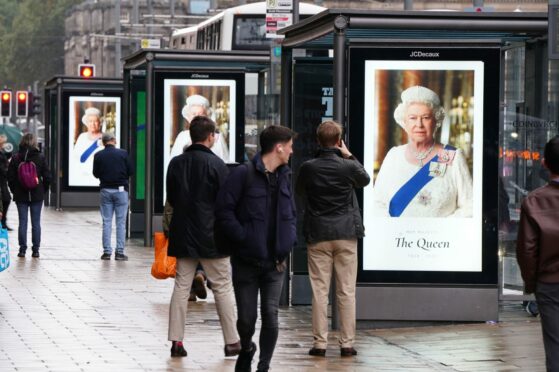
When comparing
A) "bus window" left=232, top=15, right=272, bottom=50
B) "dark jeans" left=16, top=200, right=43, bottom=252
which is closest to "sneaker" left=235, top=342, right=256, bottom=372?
"dark jeans" left=16, top=200, right=43, bottom=252

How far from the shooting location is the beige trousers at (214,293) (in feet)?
37.6

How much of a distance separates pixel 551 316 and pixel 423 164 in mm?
4552

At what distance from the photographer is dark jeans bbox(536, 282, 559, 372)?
346 inches

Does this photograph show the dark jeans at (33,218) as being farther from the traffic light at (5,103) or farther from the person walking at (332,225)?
the traffic light at (5,103)

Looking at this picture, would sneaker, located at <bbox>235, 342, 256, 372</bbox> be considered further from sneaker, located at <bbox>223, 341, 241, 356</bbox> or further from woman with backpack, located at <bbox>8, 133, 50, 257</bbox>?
woman with backpack, located at <bbox>8, 133, 50, 257</bbox>

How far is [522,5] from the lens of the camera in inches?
2857

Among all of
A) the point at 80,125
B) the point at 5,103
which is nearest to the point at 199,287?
the point at 80,125

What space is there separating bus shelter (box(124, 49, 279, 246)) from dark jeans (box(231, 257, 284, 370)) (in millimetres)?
11914

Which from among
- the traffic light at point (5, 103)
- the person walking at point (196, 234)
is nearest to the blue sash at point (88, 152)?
the traffic light at point (5, 103)

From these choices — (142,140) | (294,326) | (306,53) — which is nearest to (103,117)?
(142,140)

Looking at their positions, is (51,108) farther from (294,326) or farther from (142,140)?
(294,326)

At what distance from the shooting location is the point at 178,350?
11.5 meters

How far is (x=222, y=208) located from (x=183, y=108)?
12756 millimetres

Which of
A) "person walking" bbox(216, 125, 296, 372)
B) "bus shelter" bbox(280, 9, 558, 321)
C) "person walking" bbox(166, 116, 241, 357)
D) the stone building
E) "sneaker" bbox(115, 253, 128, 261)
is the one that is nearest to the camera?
"person walking" bbox(216, 125, 296, 372)
